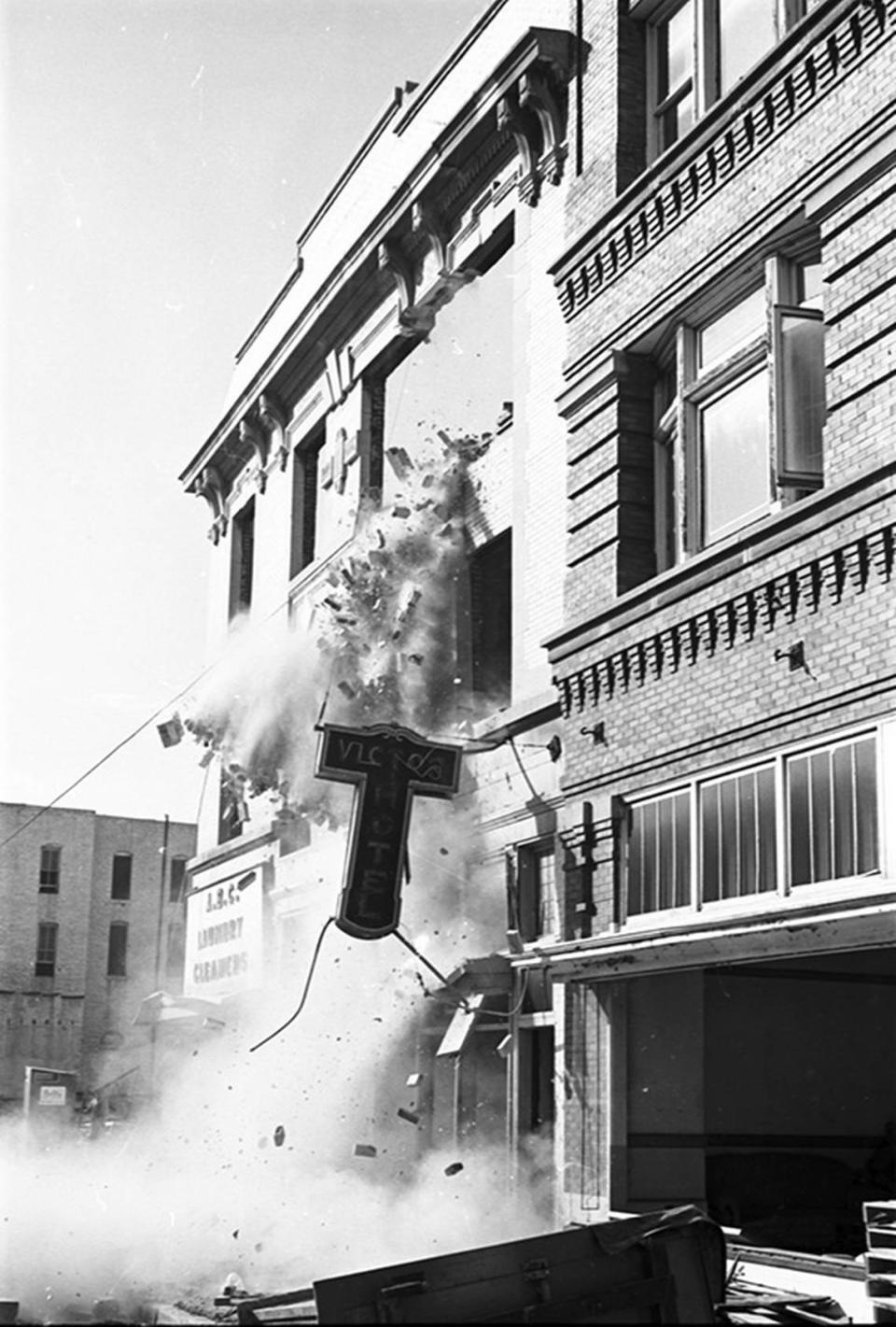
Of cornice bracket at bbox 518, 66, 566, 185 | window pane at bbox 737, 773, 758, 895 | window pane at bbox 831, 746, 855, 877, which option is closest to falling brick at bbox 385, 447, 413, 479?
cornice bracket at bbox 518, 66, 566, 185

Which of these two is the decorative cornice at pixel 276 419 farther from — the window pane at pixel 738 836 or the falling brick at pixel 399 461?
the window pane at pixel 738 836

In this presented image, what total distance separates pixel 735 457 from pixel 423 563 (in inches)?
287

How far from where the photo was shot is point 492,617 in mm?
22156

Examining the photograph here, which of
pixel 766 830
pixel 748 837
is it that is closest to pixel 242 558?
pixel 748 837

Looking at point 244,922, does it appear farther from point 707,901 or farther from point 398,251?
point 707,901

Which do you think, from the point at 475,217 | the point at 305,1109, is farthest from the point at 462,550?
the point at 305,1109

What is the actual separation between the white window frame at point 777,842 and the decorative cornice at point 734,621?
104 centimetres

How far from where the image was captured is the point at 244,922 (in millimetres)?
28969

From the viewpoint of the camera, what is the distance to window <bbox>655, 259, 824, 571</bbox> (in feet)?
47.1

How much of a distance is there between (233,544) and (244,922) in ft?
25.4

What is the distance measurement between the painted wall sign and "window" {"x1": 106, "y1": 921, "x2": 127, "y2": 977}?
130ft

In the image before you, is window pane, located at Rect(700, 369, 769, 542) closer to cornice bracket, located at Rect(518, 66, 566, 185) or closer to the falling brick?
cornice bracket, located at Rect(518, 66, 566, 185)

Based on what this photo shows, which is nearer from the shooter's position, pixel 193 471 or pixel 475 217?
pixel 475 217

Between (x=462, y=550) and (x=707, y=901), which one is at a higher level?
(x=462, y=550)
